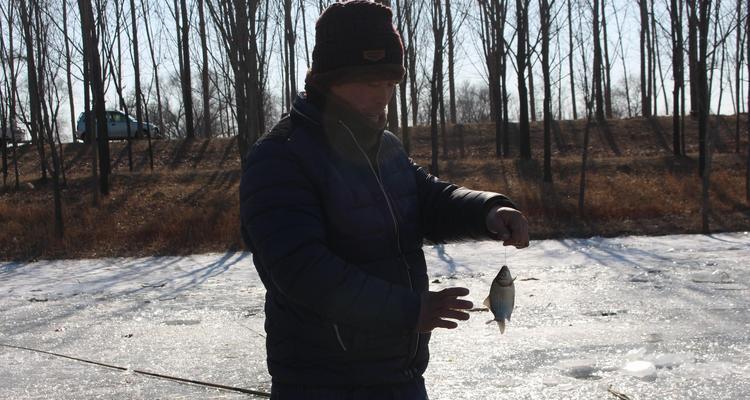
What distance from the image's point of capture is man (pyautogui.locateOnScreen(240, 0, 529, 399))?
1.70 metres

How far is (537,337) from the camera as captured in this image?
5.08 metres

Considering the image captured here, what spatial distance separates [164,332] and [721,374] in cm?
385

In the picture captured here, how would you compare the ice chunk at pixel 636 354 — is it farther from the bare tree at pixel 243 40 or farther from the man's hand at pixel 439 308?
the bare tree at pixel 243 40

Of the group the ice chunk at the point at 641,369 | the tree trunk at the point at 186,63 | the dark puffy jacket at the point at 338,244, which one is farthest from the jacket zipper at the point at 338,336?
the tree trunk at the point at 186,63

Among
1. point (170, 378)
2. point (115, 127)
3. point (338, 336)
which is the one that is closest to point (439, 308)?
point (338, 336)

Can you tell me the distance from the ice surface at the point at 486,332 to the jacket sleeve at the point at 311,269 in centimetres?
234

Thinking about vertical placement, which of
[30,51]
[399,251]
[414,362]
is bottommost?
[414,362]

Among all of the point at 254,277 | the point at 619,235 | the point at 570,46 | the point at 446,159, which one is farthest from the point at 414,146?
the point at 254,277

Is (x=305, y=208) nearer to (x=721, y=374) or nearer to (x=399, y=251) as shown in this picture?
(x=399, y=251)

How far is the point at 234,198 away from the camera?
16.4 metres

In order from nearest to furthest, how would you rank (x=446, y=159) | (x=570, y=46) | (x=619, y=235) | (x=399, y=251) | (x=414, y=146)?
(x=399, y=251) → (x=619, y=235) → (x=570, y=46) → (x=446, y=159) → (x=414, y=146)

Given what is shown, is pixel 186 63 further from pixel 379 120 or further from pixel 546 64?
pixel 379 120

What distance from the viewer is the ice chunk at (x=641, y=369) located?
4.10 m

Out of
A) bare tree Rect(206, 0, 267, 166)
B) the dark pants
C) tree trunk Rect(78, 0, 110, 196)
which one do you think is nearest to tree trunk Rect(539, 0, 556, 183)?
bare tree Rect(206, 0, 267, 166)
